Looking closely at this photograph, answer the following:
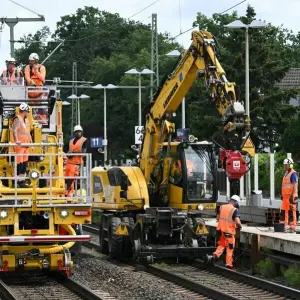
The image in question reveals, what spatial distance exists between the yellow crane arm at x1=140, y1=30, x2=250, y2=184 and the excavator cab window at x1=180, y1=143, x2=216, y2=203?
82 centimetres

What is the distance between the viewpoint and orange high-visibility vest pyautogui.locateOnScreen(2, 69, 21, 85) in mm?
21406

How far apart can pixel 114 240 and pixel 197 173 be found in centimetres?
237

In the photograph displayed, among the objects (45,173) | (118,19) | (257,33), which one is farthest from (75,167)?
(118,19)

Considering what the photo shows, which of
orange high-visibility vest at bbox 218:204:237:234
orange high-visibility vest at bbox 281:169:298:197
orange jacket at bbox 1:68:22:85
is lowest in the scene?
orange high-visibility vest at bbox 218:204:237:234

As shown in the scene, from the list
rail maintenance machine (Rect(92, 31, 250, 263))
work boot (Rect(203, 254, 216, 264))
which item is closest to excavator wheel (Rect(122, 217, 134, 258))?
rail maintenance machine (Rect(92, 31, 250, 263))

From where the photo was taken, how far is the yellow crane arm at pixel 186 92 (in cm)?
2089

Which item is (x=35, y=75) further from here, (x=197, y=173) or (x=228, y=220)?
(x=228, y=220)

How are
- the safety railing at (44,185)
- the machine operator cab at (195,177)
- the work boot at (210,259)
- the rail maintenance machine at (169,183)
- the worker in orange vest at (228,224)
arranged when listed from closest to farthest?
1. the safety railing at (44,185)
2. the worker in orange vest at (228,224)
3. the work boot at (210,259)
4. the rail maintenance machine at (169,183)
5. the machine operator cab at (195,177)

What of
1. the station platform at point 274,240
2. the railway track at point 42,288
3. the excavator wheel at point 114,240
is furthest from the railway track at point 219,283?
the railway track at point 42,288

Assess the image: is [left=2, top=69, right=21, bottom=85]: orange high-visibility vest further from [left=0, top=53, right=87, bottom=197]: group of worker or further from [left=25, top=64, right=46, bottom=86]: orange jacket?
[left=25, top=64, right=46, bottom=86]: orange jacket

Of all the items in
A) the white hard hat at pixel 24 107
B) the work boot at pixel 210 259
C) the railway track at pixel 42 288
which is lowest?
the railway track at pixel 42 288

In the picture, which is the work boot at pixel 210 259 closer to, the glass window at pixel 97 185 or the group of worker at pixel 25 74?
the glass window at pixel 97 185

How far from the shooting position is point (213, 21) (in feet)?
279

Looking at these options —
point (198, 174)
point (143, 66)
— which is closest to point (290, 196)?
point (198, 174)
